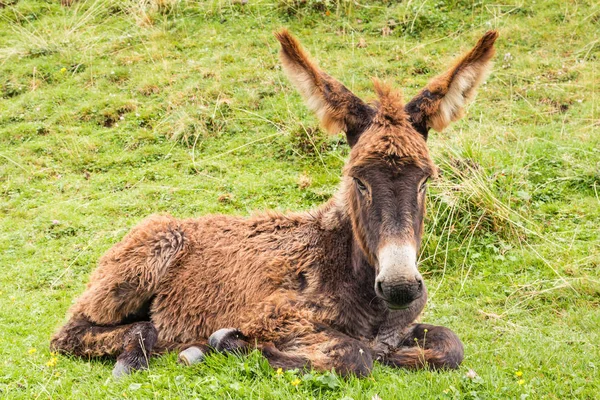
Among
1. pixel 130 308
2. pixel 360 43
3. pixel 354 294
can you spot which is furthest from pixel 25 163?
pixel 354 294

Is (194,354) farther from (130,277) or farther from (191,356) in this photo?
(130,277)

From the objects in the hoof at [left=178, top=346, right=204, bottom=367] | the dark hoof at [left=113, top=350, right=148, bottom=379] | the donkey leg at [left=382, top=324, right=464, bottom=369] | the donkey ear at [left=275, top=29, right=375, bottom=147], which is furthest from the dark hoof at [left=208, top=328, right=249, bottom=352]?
the donkey ear at [left=275, top=29, right=375, bottom=147]

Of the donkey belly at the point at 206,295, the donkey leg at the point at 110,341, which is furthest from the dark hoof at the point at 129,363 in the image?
the donkey belly at the point at 206,295

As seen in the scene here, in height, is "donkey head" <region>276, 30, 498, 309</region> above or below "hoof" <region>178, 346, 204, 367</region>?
above

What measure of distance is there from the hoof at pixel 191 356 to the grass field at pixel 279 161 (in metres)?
0.10

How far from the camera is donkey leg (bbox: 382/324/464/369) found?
4.64 meters

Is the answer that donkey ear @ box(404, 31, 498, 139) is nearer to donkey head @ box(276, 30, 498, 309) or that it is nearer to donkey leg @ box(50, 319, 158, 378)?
donkey head @ box(276, 30, 498, 309)

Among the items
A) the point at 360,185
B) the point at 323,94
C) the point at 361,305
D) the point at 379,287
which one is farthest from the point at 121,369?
the point at 323,94

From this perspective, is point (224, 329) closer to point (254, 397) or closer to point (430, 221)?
point (254, 397)

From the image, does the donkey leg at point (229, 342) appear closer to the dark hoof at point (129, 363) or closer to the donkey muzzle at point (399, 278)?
the dark hoof at point (129, 363)

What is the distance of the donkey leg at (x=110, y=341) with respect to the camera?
202 inches

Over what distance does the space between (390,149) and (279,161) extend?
5593 mm

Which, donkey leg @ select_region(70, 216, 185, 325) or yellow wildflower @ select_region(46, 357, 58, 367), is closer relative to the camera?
yellow wildflower @ select_region(46, 357, 58, 367)

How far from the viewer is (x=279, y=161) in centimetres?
991
